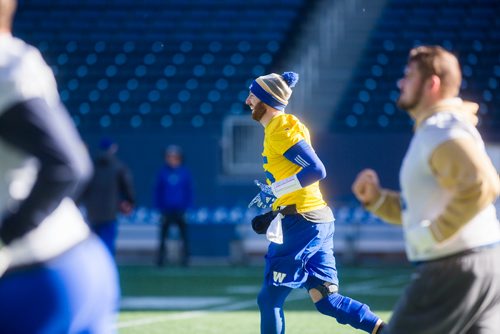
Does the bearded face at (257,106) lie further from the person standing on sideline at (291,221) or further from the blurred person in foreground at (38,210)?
the blurred person in foreground at (38,210)

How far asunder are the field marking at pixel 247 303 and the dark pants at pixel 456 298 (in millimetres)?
5781

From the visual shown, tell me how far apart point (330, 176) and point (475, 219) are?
1588cm

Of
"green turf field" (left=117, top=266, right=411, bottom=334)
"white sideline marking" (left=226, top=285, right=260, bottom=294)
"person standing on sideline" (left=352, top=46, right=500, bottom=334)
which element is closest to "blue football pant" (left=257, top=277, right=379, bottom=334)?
"green turf field" (left=117, top=266, right=411, bottom=334)

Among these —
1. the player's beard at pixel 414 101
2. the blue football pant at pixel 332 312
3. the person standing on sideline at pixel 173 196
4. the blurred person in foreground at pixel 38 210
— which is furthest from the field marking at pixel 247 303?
the blurred person in foreground at pixel 38 210

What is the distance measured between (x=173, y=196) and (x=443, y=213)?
50.2ft

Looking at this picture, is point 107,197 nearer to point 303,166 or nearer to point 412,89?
point 303,166

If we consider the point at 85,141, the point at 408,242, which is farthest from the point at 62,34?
the point at 408,242

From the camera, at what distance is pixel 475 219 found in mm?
4742

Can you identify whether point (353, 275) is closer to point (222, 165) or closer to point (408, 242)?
point (222, 165)

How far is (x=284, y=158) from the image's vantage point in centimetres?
745

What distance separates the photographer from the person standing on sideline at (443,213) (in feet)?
14.9

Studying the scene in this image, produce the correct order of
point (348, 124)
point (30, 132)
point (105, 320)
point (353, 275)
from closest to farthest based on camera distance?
point (30, 132)
point (105, 320)
point (353, 275)
point (348, 124)

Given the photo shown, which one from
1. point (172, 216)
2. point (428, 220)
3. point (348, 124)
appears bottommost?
point (172, 216)

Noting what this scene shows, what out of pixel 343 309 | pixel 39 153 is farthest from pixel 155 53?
pixel 39 153
